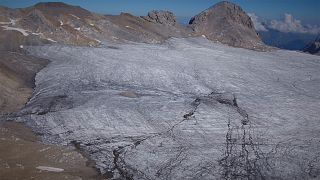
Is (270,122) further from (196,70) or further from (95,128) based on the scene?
(196,70)

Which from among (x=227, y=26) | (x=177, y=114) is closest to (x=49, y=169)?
(x=177, y=114)

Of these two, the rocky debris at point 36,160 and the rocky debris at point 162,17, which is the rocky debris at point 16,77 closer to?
the rocky debris at point 36,160

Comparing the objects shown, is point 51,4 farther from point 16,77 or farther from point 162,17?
point 16,77

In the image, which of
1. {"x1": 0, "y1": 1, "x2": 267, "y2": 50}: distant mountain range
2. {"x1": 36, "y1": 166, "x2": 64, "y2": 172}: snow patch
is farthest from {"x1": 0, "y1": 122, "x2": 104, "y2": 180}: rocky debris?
{"x1": 0, "y1": 1, "x2": 267, "y2": 50}: distant mountain range

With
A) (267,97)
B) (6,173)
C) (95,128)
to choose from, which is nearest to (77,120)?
(95,128)

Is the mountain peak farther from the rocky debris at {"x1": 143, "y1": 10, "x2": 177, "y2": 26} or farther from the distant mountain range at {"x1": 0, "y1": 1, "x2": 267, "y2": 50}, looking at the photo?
the rocky debris at {"x1": 143, "y1": 10, "x2": 177, "y2": 26}
